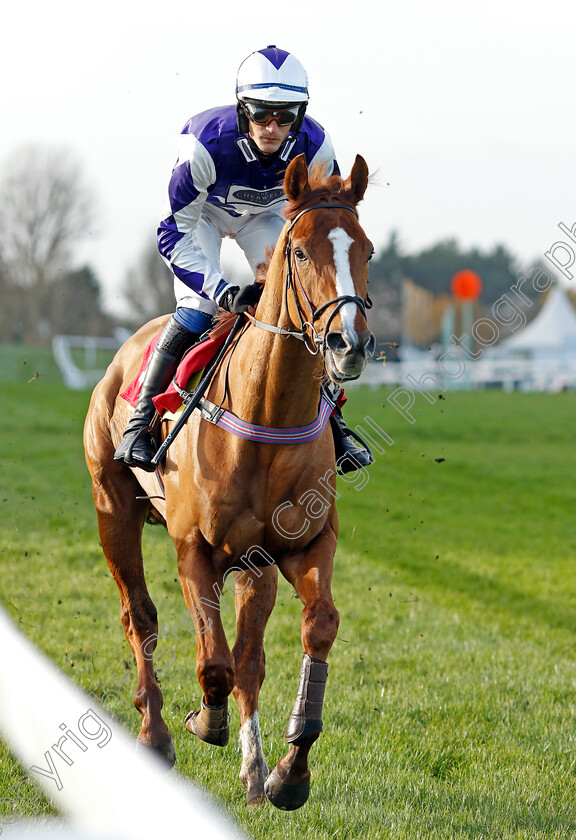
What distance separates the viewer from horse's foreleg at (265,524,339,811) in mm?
3791

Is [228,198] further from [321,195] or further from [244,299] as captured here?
[321,195]

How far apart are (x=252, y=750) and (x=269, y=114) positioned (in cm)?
300

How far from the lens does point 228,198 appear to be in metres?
4.55

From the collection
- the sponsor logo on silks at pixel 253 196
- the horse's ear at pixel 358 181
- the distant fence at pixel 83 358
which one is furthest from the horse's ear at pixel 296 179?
the distant fence at pixel 83 358

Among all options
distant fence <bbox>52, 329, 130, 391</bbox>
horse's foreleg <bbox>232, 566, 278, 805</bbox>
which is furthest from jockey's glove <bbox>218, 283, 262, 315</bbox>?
distant fence <bbox>52, 329, 130, 391</bbox>

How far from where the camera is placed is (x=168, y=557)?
9977mm

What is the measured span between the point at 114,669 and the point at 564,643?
12.7 feet

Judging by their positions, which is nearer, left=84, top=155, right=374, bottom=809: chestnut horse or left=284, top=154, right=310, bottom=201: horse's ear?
left=84, top=155, right=374, bottom=809: chestnut horse

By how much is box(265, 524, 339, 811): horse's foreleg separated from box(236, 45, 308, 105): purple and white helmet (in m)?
2.08

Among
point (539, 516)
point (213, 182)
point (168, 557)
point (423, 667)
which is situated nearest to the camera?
point (213, 182)

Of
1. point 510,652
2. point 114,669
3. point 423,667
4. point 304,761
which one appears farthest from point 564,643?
point 304,761

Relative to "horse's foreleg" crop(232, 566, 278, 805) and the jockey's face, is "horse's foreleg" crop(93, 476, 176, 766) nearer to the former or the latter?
"horse's foreleg" crop(232, 566, 278, 805)

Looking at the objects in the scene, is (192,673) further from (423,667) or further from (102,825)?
(102,825)

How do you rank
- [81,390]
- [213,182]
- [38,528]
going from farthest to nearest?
1. [81,390]
2. [38,528]
3. [213,182]
